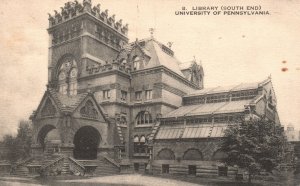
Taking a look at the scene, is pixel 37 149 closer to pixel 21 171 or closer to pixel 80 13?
pixel 21 171

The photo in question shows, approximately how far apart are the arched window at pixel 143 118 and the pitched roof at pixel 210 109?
2135 mm

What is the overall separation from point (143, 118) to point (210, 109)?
756cm

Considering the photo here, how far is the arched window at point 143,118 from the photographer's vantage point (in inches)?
1389

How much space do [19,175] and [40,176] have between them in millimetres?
3742

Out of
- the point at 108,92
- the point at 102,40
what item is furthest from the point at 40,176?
the point at 102,40

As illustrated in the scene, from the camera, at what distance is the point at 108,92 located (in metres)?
35.3

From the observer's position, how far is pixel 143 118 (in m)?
35.7

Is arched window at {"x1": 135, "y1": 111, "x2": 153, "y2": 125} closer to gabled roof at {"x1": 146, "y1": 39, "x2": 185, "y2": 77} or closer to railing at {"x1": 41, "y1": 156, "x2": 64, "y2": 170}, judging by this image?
gabled roof at {"x1": 146, "y1": 39, "x2": 185, "y2": 77}

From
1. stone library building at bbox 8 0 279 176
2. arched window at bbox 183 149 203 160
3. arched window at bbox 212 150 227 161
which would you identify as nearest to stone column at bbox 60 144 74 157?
stone library building at bbox 8 0 279 176

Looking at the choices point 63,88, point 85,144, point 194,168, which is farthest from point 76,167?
point 63,88

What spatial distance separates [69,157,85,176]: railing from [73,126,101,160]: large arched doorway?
5.64m

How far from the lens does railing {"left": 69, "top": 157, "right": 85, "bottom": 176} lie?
87.5 feet

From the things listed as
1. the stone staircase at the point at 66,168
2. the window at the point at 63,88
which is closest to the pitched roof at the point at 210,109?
the stone staircase at the point at 66,168

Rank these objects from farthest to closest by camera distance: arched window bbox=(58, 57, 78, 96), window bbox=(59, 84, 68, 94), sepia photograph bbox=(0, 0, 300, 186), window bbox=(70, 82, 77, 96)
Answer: window bbox=(59, 84, 68, 94), arched window bbox=(58, 57, 78, 96), window bbox=(70, 82, 77, 96), sepia photograph bbox=(0, 0, 300, 186)
